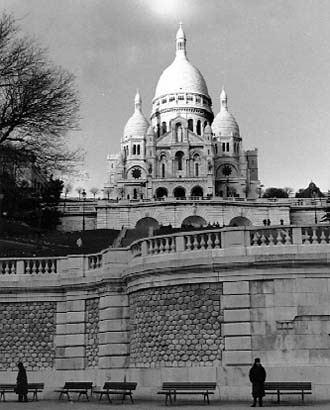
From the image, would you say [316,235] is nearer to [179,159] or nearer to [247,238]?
[247,238]

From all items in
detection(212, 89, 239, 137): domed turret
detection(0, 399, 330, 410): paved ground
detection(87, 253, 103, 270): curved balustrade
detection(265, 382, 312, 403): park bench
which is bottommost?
detection(0, 399, 330, 410): paved ground

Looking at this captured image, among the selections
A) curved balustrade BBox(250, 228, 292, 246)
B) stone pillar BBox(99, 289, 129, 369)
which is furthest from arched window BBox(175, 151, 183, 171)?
curved balustrade BBox(250, 228, 292, 246)

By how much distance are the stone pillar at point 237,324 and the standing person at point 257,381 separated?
136 centimetres

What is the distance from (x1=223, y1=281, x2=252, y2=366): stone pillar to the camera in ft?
69.1

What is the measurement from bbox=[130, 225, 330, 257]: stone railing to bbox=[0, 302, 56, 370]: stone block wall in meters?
6.33

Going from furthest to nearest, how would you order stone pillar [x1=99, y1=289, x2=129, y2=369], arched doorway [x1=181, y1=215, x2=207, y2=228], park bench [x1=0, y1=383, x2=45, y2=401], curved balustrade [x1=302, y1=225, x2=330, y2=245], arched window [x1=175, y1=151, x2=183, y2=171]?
arched window [x1=175, y1=151, x2=183, y2=171]
arched doorway [x1=181, y1=215, x2=207, y2=228]
park bench [x1=0, y1=383, x2=45, y2=401]
stone pillar [x1=99, y1=289, x2=129, y2=369]
curved balustrade [x1=302, y1=225, x2=330, y2=245]

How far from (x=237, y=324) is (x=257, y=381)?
2.14 metres

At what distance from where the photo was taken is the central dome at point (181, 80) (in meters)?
164

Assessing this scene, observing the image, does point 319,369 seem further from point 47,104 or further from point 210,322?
point 47,104

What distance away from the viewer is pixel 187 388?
2098cm

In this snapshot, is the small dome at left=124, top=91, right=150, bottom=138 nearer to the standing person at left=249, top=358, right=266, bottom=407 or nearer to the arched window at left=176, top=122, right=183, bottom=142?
the arched window at left=176, top=122, right=183, bottom=142

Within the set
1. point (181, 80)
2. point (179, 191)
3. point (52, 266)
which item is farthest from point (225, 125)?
point (52, 266)

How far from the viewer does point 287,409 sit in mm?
18766

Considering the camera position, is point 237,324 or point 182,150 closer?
point 237,324
